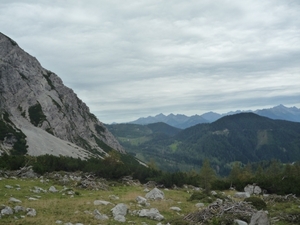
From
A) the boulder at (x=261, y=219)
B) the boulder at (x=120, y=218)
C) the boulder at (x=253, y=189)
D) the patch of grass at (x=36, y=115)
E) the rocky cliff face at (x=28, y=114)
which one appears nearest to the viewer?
the boulder at (x=261, y=219)

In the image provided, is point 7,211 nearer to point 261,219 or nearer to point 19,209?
point 19,209

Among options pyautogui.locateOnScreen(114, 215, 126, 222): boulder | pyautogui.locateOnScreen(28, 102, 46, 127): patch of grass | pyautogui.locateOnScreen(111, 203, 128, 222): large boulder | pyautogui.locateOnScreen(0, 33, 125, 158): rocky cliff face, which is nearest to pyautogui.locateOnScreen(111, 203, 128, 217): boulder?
pyautogui.locateOnScreen(111, 203, 128, 222): large boulder

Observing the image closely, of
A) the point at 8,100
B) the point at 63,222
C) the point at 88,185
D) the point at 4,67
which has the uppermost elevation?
the point at 4,67

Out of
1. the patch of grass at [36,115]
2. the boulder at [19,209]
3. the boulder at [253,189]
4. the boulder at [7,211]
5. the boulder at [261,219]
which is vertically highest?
the patch of grass at [36,115]

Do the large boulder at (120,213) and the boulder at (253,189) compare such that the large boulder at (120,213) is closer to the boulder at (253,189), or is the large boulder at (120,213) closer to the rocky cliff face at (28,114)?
the boulder at (253,189)

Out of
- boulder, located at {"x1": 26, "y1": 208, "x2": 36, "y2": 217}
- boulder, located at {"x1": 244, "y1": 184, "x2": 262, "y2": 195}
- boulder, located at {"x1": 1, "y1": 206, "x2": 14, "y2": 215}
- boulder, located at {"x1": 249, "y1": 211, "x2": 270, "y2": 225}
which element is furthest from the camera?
boulder, located at {"x1": 244, "y1": 184, "x2": 262, "y2": 195}

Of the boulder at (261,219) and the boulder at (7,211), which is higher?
the boulder at (7,211)

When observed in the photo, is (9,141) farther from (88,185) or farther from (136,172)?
(88,185)

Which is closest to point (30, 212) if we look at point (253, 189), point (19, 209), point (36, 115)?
point (19, 209)

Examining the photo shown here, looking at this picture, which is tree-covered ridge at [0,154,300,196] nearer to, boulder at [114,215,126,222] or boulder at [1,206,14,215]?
boulder at [114,215,126,222]

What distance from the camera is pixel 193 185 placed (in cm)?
6066

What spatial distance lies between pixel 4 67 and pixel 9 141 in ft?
226

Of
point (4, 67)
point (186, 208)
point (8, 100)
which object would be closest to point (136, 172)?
point (186, 208)

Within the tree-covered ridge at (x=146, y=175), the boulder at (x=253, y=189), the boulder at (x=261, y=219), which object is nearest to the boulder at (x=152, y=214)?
the boulder at (x=261, y=219)
